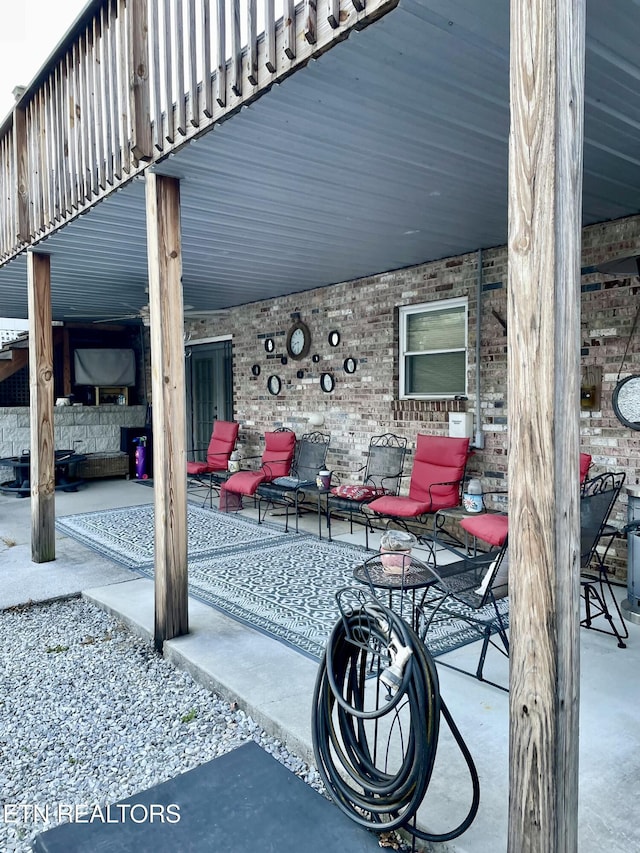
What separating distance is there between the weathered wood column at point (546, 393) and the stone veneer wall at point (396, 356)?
281cm

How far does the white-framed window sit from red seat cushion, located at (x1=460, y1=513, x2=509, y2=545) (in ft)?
5.39

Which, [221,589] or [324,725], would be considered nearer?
[324,725]

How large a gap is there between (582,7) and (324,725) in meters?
2.26

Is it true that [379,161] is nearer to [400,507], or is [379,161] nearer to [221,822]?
[400,507]

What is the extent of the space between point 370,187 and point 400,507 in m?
2.59

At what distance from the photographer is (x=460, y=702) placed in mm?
2637

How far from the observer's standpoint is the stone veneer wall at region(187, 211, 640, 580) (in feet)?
14.6

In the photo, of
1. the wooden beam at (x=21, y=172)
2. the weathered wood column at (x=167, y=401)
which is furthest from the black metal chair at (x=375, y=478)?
the wooden beam at (x=21, y=172)

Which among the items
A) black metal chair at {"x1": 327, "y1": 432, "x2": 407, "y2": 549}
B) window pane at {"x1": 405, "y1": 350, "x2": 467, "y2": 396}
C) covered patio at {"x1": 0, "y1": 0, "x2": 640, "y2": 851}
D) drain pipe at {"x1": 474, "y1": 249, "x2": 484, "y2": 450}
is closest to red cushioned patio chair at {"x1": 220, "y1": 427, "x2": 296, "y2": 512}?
black metal chair at {"x1": 327, "y1": 432, "x2": 407, "y2": 549}

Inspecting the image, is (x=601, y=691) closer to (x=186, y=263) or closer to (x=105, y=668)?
(x=105, y=668)

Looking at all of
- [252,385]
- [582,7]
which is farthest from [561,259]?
[252,385]

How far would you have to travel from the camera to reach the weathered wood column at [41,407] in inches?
201

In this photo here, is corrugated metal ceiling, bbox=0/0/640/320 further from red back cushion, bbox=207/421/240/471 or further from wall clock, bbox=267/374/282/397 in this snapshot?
red back cushion, bbox=207/421/240/471

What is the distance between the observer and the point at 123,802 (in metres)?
2.13
